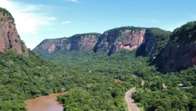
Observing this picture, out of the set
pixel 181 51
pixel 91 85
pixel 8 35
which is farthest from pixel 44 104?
pixel 181 51

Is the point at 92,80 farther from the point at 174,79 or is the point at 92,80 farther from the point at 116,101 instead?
the point at 116,101

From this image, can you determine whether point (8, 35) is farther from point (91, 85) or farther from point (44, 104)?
point (44, 104)

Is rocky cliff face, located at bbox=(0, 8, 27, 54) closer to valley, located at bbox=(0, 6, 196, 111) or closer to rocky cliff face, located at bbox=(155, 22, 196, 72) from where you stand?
valley, located at bbox=(0, 6, 196, 111)

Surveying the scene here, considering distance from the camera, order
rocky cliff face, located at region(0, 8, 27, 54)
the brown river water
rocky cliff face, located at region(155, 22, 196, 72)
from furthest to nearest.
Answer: rocky cliff face, located at region(0, 8, 27, 54) → rocky cliff face, located at region(155, 22, 196, 72) → the brown river water

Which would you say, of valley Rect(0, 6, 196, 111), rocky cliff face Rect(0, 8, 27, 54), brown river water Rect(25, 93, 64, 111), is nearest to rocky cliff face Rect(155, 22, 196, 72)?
valley Rect(0, 6, 196, 111)

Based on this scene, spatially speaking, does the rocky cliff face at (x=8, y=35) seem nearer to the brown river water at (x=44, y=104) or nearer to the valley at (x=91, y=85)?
the valley at (x=91, y=85)

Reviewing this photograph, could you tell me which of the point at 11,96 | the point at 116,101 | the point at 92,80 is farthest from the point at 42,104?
the point at 92,80

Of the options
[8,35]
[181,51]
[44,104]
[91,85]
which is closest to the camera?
[44,104]
